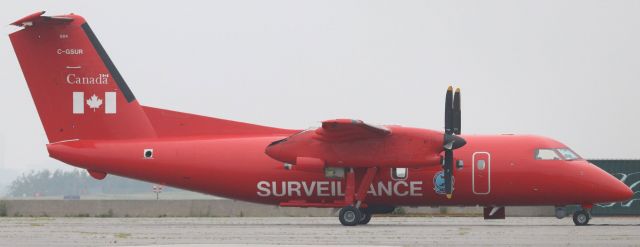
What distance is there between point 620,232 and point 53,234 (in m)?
13.7

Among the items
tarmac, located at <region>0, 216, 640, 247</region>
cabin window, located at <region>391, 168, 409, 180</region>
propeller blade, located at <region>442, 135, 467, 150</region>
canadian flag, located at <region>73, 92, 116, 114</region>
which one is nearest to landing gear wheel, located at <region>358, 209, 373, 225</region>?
cabin window, located at <region>391, 168, 409, 180</region>

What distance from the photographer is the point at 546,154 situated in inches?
1379

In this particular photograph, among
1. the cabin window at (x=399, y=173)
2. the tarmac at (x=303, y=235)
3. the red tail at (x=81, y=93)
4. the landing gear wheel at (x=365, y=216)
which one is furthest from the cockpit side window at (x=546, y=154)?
the red tail at (x=81, y=93)

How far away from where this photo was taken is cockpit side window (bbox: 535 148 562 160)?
35.0 metres

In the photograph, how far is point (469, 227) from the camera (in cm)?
3136

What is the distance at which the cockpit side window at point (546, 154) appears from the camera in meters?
35.0

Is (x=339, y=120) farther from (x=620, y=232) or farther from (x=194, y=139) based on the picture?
(x=620, y=232)

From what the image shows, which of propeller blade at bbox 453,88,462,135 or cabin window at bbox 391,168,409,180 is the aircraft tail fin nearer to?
cabin window at bbox 391,168,409,180

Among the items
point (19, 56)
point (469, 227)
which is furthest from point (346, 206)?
point (19, 56)

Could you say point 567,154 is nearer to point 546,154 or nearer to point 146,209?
point 546,154

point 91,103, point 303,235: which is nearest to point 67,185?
point 91,103

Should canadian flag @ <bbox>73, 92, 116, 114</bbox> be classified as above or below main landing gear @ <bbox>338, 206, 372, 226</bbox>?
above

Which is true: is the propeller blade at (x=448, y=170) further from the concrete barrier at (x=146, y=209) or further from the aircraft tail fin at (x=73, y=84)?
the concrete barrier at (x=146, y=209)

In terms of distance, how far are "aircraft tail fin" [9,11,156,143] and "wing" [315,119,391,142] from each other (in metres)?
5.81
